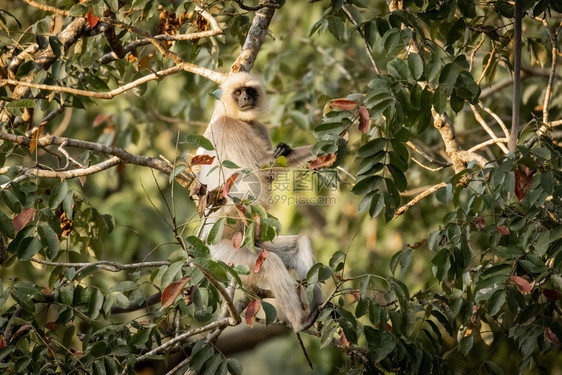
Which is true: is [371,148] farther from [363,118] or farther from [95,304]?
[95,304]

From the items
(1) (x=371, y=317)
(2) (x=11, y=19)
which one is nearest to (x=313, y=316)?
(1) (x=371, y=317)

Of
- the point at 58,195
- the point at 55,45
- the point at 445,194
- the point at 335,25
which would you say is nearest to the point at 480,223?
the point at 445,194

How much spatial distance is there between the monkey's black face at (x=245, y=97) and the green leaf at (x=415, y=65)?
5.53 feet

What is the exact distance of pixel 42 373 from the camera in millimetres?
2492

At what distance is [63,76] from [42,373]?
1.66 metres

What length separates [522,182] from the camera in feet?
7.66

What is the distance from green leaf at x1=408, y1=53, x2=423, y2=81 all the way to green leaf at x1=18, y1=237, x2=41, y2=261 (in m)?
1.61

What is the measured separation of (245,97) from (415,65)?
1799 millimetres

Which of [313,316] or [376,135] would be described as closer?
[376,135]

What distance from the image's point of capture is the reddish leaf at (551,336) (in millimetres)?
2371

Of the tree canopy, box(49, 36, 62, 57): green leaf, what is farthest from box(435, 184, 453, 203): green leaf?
box(49, 36, 62, 57): green leaf

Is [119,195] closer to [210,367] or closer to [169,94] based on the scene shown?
[169,94]

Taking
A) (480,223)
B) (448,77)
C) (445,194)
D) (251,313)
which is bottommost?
(251,313)

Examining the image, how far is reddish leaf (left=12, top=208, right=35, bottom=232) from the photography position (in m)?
2.52
